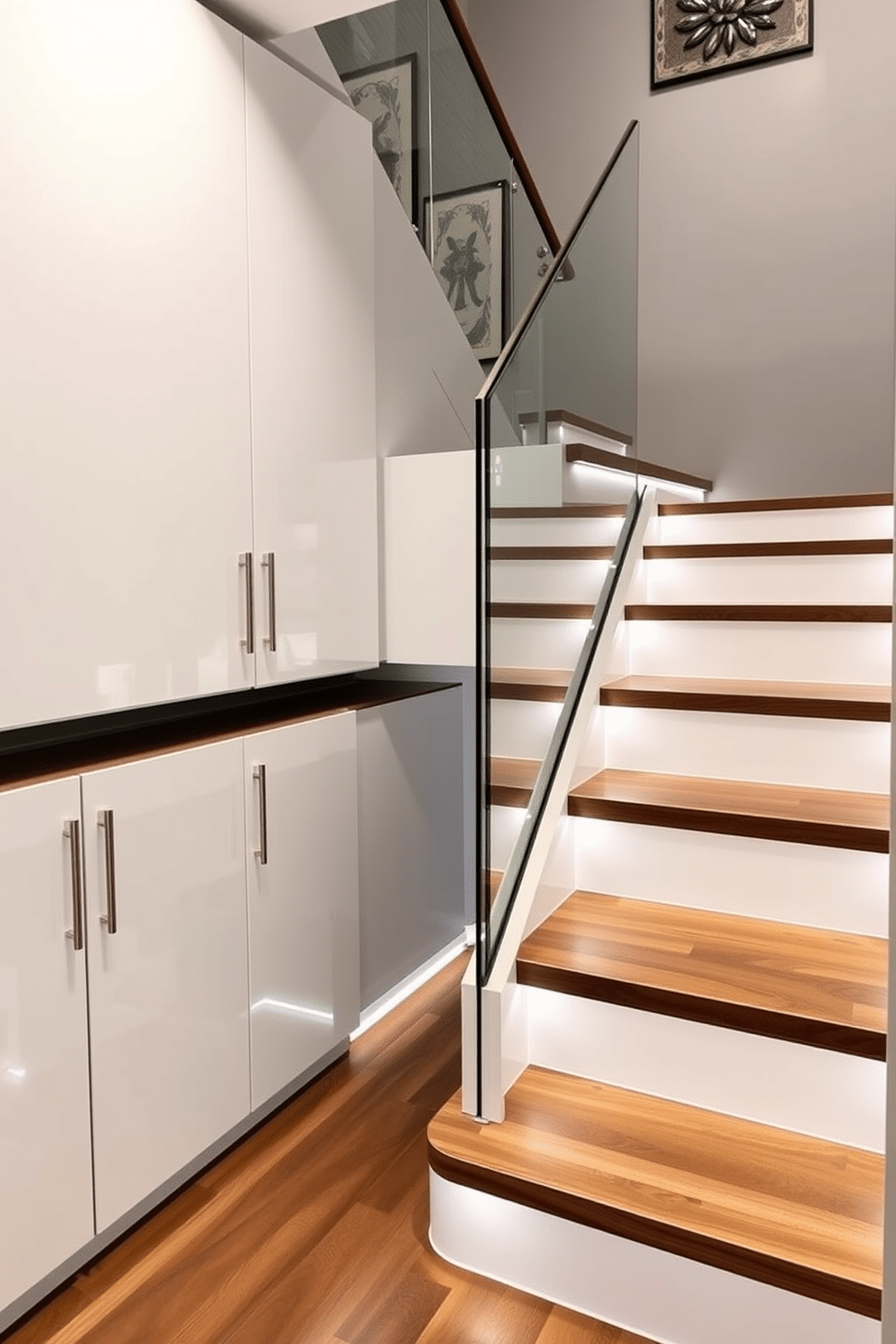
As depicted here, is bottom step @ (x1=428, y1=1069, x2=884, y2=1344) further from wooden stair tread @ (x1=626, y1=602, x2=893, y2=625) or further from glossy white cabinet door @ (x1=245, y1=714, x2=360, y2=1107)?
wooden stair tread @ (x1=626, y1=602, x2=893, y2=625)

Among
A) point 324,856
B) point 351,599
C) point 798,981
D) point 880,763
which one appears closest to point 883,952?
point 798,981

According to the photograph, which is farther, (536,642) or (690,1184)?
(536,642)

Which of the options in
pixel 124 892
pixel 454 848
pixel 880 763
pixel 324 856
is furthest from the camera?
Answer: pixel 454 848

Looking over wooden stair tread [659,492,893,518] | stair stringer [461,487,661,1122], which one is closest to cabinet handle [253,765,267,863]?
stair stringer [461,487,661,1122]

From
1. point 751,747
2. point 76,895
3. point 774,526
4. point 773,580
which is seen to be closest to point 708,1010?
point 751,747

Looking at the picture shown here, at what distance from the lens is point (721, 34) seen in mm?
4672

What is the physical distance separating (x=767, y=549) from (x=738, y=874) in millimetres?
1137

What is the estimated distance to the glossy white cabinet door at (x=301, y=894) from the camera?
2.27 meters

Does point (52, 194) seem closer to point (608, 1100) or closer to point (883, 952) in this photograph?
point (608, 1100)

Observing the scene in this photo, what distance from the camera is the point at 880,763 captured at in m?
2.33

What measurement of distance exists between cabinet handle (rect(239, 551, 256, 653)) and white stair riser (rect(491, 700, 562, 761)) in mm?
597

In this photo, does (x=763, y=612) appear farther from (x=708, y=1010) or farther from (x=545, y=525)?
(x=708, y=1010)

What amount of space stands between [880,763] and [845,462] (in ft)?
8.49

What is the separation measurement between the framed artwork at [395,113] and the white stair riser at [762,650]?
1.55m
